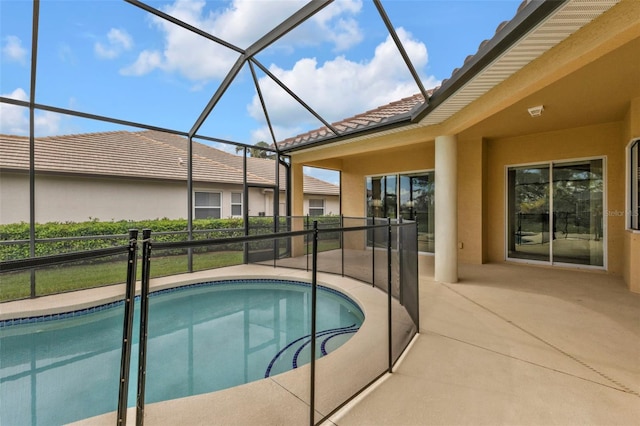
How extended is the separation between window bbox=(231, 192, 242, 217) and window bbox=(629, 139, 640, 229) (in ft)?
36.3

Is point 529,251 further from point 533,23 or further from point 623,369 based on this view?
point 533,23

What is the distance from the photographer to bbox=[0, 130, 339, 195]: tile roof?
852cm

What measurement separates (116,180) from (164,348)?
9115mm

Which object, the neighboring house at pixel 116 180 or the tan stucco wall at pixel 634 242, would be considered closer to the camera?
the tan stucco wall at pixel 634 242

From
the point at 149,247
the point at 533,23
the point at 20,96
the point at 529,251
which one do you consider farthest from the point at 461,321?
the point at 20,96

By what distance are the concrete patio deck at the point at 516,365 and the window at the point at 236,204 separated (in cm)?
876

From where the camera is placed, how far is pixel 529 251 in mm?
7371

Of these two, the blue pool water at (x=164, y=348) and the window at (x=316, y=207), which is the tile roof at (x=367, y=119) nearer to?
the blue pool water at (x=164, y=348)

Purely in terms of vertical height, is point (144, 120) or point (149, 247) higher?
point (144, 120)

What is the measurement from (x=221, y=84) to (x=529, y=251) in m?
8.02

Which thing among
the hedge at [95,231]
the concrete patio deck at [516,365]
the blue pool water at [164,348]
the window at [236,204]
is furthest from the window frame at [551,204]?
the window at [236,204]

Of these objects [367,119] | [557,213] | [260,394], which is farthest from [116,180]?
[557,213]

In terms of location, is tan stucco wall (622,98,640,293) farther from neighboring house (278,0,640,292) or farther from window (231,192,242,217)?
window (231,192,242,217)

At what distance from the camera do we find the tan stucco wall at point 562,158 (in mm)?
6074
